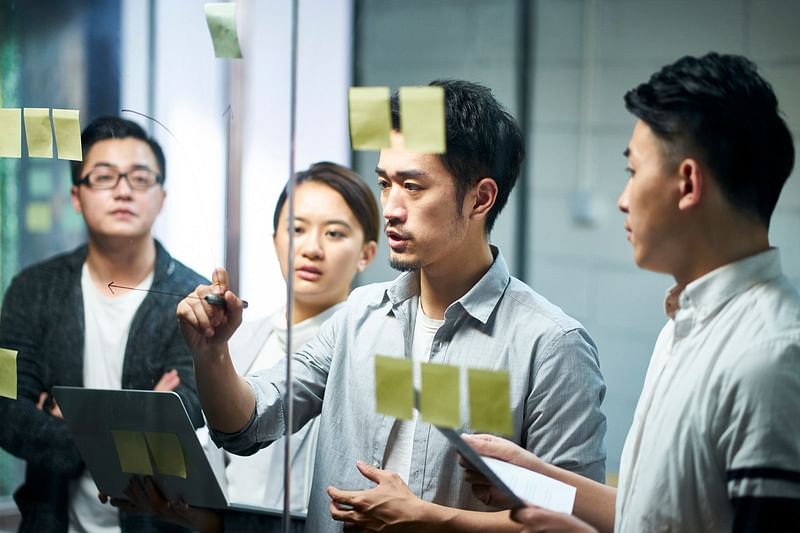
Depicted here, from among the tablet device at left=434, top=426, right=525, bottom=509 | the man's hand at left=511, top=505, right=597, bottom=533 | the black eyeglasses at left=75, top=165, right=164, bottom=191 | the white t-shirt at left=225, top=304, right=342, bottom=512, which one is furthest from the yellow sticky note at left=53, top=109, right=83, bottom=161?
the man's hand at left=511, top=505, right=597, bottom=533

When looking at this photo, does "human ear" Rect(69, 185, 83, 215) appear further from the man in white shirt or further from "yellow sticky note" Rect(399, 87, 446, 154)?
the man in white shirt

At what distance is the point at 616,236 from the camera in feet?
5.44

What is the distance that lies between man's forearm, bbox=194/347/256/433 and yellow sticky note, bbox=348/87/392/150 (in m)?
0.44

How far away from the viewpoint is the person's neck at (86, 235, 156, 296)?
190 centimetres

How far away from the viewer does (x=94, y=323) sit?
193 cm

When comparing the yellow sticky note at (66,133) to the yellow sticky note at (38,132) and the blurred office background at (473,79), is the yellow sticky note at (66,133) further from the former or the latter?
the blurred office background at (473,79)

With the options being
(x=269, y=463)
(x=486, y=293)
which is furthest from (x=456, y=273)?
(x=269, y=463)

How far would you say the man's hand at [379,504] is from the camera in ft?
4.80

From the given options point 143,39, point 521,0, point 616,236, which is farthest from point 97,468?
point 521,0

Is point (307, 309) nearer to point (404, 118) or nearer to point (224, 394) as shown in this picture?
point (224, 394)

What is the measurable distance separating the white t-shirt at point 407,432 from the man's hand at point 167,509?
1.45ft

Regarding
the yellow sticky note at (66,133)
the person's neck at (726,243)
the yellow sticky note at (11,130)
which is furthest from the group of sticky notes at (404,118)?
the yellow sticky note at (11,130)

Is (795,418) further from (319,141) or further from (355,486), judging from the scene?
(319,141)

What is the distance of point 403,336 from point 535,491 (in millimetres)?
343
